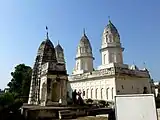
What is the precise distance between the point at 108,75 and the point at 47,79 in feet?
52.9

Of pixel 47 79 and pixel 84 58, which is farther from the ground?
pixel 84 58

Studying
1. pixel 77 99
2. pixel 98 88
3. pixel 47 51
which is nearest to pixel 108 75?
pixel 98 88

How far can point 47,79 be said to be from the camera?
20.7 m

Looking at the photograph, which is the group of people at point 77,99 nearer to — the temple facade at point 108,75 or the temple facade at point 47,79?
the temple facade at point 47,79

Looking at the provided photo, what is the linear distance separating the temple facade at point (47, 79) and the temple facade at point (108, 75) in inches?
494

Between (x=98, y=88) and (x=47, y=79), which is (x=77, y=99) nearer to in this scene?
(x=47, y=79)

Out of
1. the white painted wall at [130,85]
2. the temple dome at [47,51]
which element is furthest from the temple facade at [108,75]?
the temple dome at [47,51]

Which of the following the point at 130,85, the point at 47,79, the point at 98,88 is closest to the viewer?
the point at 47,79

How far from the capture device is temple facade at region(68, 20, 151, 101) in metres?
34.1

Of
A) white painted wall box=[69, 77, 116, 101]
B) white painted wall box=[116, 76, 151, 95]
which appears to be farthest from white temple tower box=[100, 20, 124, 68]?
white painted wall box=[116, 76, 151, 95]

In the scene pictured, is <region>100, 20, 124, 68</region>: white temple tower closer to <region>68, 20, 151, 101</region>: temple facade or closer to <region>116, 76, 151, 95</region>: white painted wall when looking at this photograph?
<region>68, 20, 151, 101</region>: temple facade

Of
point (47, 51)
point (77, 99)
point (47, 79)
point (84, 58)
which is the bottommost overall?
point (77, 99)

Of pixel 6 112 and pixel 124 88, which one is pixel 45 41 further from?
pixel 124 88

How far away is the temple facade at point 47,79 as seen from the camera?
2070 cm
